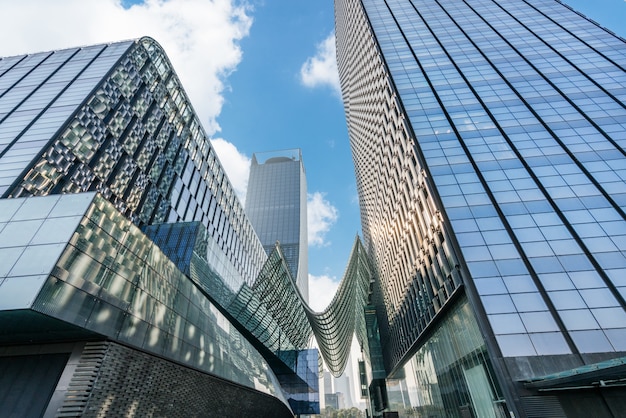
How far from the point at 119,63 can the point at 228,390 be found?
36.0 m

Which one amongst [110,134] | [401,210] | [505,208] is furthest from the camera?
[401,210]

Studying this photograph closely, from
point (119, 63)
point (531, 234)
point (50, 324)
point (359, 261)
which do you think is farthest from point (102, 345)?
point (359, 261)

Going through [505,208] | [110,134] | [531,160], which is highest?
[110,134]

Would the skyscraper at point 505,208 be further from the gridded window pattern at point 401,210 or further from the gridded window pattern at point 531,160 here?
the gridded window pattern at point 401,210

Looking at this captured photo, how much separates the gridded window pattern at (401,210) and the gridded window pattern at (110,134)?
88.7 feet

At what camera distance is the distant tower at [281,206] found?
14688 cm

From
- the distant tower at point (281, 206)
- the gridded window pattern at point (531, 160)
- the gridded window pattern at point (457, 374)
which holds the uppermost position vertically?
the distant tower at point (281, 206)

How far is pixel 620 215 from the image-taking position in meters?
19.8

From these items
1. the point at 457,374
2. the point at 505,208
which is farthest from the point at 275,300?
the point at 505,208

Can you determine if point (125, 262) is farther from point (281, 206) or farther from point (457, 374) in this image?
point (281, 206)

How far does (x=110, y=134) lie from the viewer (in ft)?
105

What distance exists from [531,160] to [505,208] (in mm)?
6043

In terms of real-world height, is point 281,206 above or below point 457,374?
above

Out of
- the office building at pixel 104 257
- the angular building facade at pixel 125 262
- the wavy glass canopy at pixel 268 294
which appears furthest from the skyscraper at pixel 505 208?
the wavy glass canopy at pixel 268 294
